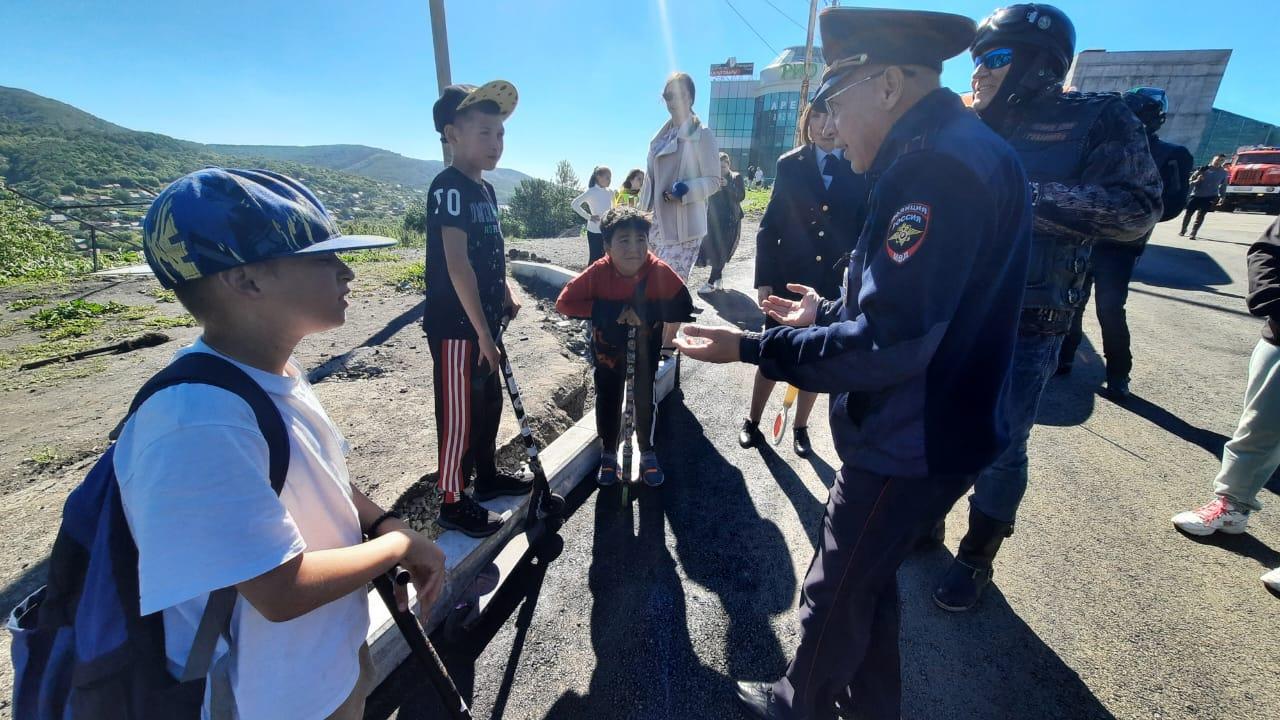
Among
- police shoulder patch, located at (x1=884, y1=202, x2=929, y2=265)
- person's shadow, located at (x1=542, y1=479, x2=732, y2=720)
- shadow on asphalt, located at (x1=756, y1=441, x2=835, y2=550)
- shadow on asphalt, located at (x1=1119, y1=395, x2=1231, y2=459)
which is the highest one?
police shoulder patch, located at (x1=884, y1=202, x2=929, y2=265)

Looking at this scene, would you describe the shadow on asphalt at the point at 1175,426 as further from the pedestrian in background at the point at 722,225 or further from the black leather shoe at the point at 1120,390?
the pedestrian in background at the point at 722,225

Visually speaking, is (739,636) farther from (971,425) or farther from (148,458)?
(148,458)

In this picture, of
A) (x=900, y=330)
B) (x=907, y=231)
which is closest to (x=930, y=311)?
(x=900, y=330)

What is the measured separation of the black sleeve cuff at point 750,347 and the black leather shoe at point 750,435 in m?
2.39

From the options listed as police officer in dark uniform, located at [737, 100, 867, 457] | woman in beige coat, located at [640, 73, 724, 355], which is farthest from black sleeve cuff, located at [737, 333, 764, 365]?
woman in beige coat, located at [640, 73, 724, 355]

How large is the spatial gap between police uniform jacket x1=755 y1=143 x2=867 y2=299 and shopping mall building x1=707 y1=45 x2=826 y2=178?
159ft

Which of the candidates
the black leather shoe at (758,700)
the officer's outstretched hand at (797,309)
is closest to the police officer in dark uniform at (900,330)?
the black leather shoe at (758,700)

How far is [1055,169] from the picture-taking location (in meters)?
2.30

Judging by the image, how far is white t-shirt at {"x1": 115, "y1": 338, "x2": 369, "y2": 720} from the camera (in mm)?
856

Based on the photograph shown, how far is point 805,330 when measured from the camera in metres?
1.53

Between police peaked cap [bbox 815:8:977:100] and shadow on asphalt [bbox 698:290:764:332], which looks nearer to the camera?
police peaked cap [bbox 815:8:977:100]

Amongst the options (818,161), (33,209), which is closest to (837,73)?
(818,161)

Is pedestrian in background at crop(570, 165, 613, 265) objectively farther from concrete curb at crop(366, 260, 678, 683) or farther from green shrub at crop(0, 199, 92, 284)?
green shrub at crop(0, 199, 92, 284)

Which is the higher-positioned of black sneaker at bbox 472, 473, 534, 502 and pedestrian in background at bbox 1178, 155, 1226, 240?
pedestrian in background at bbox 1178, 155, 1226, 240
